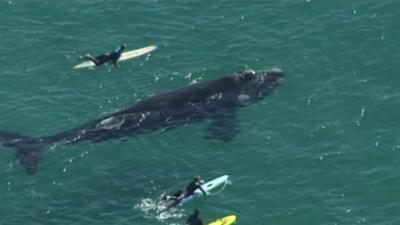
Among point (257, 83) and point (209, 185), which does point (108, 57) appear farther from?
point (209, 185)

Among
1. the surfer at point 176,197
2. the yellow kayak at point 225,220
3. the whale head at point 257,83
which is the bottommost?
the yellow kayak at point 225,220

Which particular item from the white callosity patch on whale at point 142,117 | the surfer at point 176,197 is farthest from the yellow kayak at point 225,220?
the white callosity patch on whale at point 142,117

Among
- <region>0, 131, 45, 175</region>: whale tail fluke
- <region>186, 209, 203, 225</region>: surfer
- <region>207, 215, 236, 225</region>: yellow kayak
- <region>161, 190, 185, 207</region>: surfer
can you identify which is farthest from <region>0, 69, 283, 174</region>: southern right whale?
<region>186, 209, 203, 225</region>: surfer

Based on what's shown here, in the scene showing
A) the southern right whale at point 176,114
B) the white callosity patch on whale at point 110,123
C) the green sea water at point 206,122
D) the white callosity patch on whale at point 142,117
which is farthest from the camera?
the white callosity patch on whale at point 142,117

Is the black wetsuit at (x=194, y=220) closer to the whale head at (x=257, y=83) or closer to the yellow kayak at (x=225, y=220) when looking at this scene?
the yellow kayak at (x=225, y=220)

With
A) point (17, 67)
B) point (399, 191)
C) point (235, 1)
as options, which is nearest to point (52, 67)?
point (17, 67)

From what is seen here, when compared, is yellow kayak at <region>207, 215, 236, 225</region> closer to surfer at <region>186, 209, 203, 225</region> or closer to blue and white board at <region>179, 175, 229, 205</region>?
surfer at <region>186, 209, 203, 225</region>

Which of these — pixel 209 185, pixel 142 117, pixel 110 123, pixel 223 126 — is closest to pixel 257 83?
pixel 223 126
